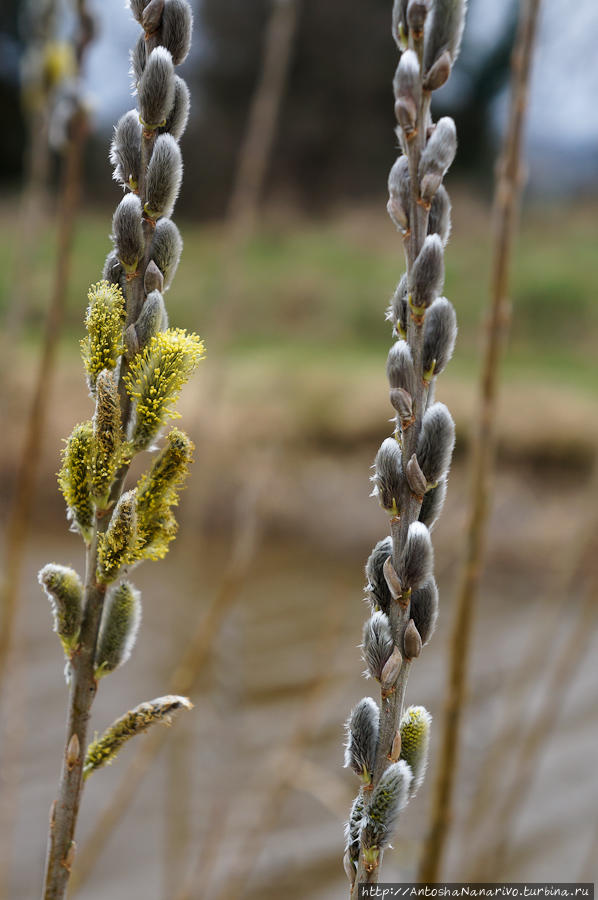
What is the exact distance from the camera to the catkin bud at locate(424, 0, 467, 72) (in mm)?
296

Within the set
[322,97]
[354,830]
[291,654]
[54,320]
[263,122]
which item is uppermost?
[322,97]

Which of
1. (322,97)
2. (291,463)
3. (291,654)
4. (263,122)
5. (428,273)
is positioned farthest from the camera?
(322,97)

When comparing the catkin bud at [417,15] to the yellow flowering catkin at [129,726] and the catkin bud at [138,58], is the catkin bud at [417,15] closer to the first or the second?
the catkin bud at [138,58]

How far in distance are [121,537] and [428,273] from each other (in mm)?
139

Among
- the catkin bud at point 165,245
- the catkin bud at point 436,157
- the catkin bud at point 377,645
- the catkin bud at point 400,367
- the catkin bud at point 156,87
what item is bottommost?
the catkin bud at point 377,645

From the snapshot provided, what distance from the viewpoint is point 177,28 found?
0.96 feet

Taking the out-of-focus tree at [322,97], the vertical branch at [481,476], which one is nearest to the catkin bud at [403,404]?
the vertical branch at [481,476]

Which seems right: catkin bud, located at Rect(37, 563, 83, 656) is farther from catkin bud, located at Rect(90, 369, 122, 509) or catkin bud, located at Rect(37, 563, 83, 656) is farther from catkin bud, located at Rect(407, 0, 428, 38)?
catkin bud, located at Rect(407, 0, 428, 38)

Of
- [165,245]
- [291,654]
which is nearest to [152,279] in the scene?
[165,245]

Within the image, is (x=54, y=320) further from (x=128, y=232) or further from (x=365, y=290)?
(x=365, y=290)

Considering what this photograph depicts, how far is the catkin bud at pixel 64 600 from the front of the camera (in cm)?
30

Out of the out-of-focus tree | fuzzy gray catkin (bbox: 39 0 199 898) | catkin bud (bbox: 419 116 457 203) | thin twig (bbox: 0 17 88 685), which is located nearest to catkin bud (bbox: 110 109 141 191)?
fuzzy gray catkin (bbox: 39 0 199 898)

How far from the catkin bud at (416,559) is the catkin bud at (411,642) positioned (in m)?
0.01

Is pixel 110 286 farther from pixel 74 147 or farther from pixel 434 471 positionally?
pixel 74 147
